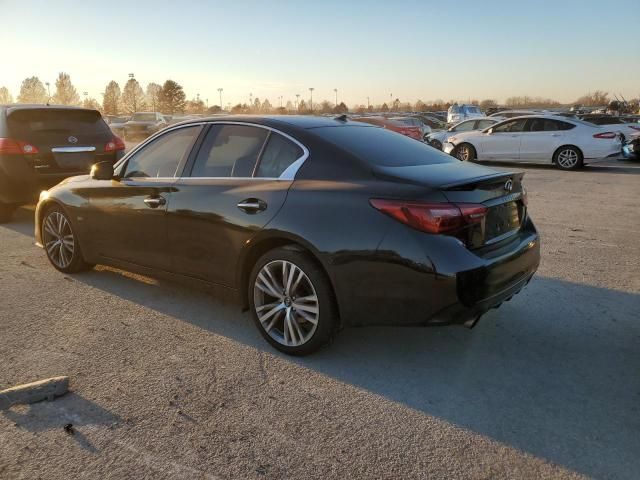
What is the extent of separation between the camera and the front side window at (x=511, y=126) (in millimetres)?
16391

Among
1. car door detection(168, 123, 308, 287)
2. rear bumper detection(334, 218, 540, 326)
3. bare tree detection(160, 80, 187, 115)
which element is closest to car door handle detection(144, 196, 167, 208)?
car door detection(168, 123, 308, 287)

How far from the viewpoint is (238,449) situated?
2.61m

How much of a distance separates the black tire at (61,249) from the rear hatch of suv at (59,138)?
2.41m

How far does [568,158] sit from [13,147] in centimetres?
1418

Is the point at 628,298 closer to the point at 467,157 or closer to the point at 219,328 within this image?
the point at 219,328

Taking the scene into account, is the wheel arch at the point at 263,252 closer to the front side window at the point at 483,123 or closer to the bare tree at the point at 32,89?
the front side window at the point at 483,123

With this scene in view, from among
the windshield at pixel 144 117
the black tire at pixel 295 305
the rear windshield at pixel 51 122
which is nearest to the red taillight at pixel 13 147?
the rear windshield at pixel 51 122

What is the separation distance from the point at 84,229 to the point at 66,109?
3.90 m

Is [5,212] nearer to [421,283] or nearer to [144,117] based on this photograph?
[421,283]

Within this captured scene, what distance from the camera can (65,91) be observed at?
403 ft

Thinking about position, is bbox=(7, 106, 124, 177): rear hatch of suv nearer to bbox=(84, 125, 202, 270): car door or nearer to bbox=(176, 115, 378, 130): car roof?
bbox=(84, 125, 202, 270): car door

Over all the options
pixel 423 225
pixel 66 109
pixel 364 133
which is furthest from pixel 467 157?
pixel 423 225

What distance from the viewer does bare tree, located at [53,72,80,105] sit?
120m

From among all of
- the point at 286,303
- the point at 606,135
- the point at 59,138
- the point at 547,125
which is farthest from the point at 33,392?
the point at 547,125
